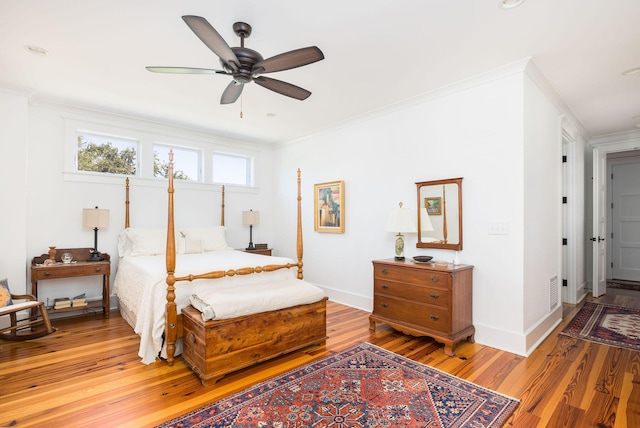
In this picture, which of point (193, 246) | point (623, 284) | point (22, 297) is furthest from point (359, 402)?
point (623, 284)

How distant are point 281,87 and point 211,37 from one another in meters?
0.77

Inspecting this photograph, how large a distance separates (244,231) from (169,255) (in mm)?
3133

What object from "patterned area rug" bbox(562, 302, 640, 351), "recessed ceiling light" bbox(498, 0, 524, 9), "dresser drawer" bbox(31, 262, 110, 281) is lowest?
"patterned area rug" bbox(562, 302, 640, 351)

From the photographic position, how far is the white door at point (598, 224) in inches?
194

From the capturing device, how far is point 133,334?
3457 mm

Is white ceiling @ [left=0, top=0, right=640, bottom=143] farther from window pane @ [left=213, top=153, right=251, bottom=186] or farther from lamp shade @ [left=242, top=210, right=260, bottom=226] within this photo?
lamp shade @ [left=242, top=210, right=260, bottom=226]

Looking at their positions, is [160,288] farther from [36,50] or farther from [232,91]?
[36,50]

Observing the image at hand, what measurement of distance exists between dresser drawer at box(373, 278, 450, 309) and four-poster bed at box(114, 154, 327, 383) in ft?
2.65

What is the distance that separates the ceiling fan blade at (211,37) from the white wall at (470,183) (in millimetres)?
2373

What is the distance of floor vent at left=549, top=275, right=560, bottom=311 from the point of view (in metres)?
3.63

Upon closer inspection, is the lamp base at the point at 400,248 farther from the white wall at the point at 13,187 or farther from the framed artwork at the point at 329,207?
the white wall at the point at 13,187

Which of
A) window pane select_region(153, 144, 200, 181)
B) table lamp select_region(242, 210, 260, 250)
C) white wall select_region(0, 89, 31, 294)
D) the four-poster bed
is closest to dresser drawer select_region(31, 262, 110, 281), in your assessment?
white wall select_region(0, 89, 31, 294)

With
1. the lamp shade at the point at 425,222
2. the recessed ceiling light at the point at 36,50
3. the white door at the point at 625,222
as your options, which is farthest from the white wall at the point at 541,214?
the recessed ceiling light at the point at 36,50

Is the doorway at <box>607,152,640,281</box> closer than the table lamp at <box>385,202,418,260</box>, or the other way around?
the table lamp at <box>385,202,418,260</box>
